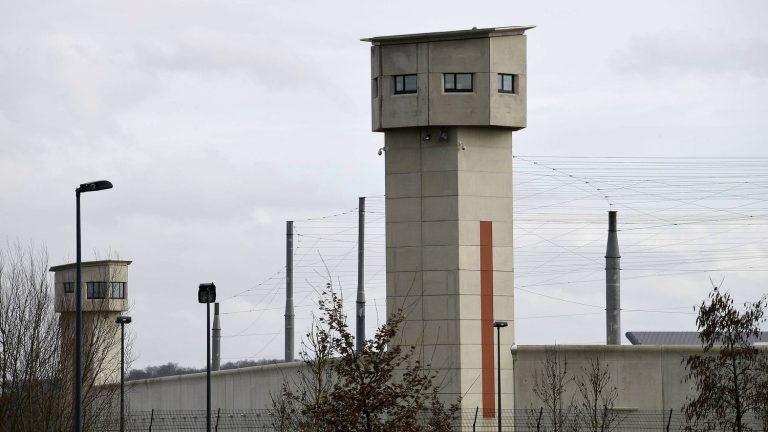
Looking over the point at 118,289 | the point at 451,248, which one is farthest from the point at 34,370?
the point at 118,289

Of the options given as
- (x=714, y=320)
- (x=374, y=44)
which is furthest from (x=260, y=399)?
(x=714, y=320)

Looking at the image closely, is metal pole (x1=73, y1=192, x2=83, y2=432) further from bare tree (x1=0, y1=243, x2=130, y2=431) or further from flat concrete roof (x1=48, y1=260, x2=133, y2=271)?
flat concrete roof (x1=48, y1=260, x2=133, y2=271)

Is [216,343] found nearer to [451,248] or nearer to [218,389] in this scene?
[218,389]

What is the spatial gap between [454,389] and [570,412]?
4.74m

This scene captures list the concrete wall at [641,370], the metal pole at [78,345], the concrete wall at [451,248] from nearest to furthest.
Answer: the metal pole at [78,345]
the concrete wall at [641,370]
the concrete wall at [451,248]

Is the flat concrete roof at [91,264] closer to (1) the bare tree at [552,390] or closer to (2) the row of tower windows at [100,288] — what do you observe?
(2) the row of tower windows at [100,288]

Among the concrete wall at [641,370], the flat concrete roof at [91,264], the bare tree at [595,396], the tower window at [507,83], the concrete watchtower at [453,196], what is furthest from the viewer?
the flat concrete roof at [91,264]

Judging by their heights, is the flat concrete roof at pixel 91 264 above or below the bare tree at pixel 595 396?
above

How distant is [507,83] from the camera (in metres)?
59.2

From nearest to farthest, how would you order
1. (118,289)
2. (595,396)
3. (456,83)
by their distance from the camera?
(595,396), (456,83), (118,289)

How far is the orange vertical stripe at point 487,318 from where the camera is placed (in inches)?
2298

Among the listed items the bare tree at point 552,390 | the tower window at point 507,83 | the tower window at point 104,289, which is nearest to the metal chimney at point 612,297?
the bare tree at point 552,390

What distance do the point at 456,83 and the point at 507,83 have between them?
2.27 metres

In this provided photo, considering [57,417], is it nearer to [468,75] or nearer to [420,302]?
[420,302]
